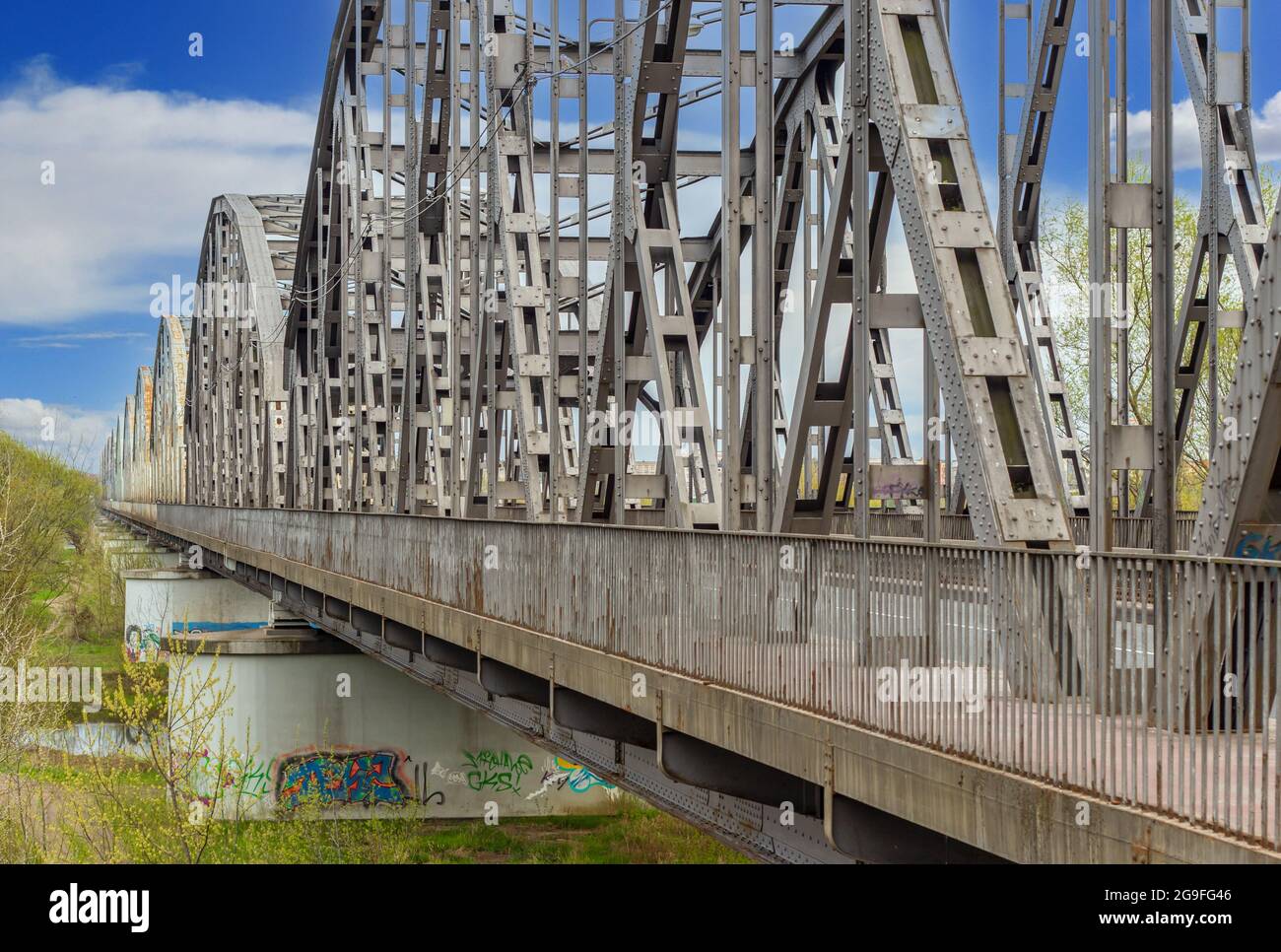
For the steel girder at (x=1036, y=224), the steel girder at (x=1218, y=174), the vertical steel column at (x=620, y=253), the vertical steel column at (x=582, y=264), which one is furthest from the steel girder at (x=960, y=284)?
the steel girder at (x=1036, y=224)

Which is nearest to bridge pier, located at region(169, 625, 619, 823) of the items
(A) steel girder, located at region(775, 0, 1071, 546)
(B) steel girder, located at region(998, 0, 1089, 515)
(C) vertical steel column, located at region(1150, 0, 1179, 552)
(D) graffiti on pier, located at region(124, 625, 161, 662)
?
(B) steel girder, located at region(998, 0, 1089, 515)

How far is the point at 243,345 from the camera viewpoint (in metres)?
67.8

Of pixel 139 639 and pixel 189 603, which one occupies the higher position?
pixel 189 603

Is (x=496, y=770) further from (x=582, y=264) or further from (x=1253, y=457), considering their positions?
(x=1253, y=457)

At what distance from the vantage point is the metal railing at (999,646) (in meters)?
6.64

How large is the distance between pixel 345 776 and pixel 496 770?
3.36 metres

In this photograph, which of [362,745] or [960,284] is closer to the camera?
[960,284]

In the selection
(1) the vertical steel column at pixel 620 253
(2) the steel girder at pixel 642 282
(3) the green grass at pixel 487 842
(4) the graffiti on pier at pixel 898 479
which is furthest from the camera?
(3) the green grass at pixel 487 842

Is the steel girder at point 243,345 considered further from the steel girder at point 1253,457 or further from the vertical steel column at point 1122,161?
the steel girder at point 1253,457

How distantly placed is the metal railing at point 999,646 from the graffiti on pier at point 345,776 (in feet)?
72.5

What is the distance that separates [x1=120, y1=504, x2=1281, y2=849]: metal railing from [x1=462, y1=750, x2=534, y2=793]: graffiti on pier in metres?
22.4

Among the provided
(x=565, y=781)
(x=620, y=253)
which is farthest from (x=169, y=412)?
(x=620, y=253)

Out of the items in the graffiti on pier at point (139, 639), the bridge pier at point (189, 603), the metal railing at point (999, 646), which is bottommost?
the graffiti on pier at point (139, 639)
